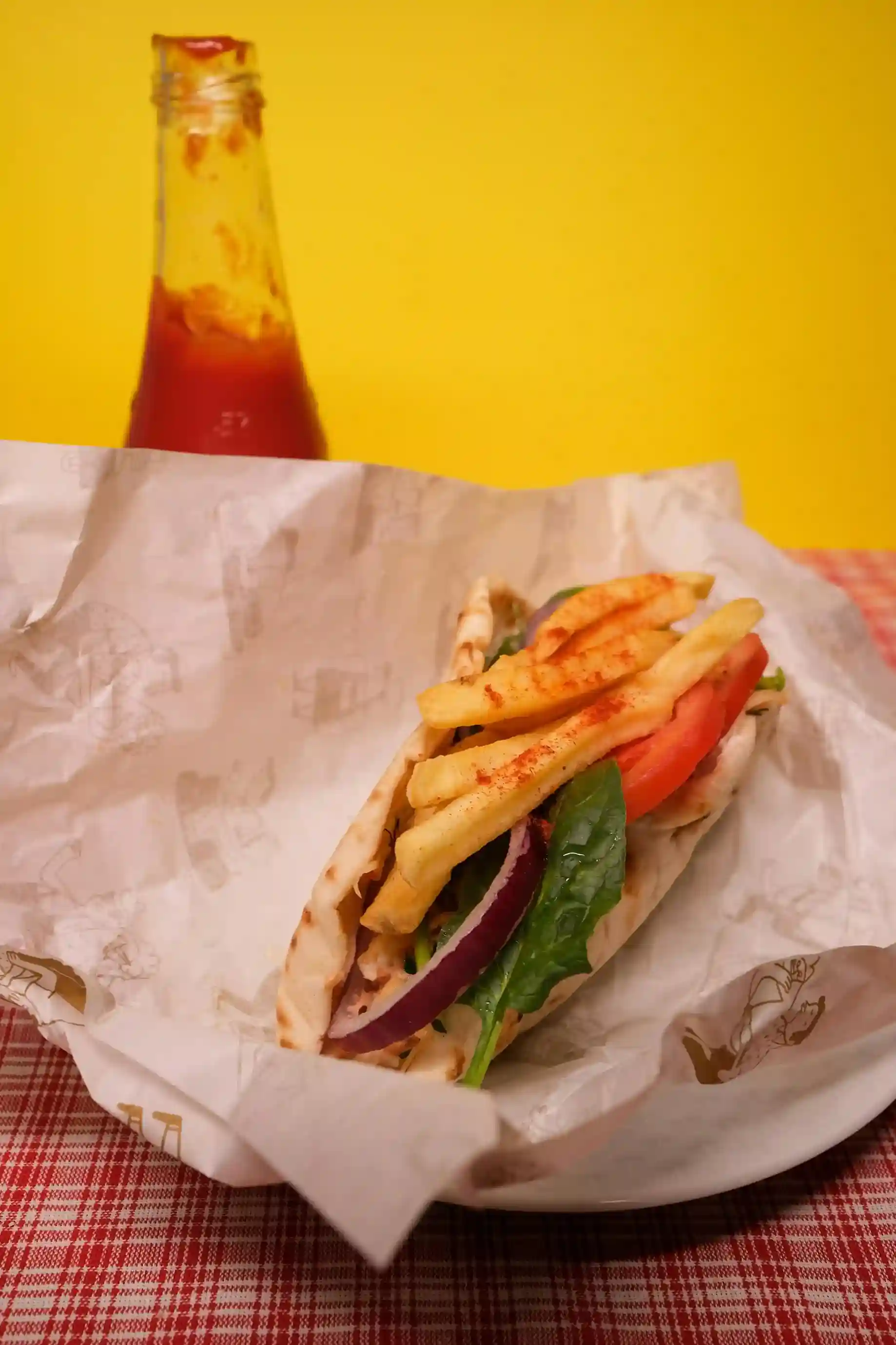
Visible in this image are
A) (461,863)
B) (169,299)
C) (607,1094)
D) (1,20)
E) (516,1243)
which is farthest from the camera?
(1,20)

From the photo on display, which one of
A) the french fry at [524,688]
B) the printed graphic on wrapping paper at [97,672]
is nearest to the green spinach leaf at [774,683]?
the french fry at [524,688]

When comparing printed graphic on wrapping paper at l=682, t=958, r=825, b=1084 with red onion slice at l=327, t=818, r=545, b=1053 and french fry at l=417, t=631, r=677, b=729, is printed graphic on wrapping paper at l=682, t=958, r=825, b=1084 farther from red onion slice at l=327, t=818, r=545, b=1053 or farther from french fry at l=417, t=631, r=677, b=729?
french fry at l=417, t=631, r=677, b=729

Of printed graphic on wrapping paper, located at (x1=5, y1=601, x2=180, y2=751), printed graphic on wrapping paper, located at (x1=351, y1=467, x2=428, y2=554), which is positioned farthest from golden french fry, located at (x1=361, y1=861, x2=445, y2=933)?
printed graphic on wrapping paper, located at (x1=351, y1=467, x2=428, y2=554)

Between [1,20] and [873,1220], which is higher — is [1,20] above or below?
above

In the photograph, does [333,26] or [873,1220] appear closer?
[873,1220]

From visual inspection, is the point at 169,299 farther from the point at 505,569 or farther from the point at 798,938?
the point at 798,938

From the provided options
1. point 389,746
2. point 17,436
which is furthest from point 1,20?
point 389,746
